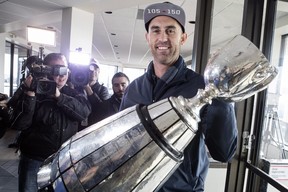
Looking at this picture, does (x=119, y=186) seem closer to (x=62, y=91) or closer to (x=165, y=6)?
(x=165, y=6)

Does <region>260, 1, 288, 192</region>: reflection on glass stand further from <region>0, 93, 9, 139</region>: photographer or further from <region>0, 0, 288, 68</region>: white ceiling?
<region>0, 93, 9, 139</region>: photographer

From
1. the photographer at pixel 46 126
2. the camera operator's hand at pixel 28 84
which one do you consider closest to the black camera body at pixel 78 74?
the photographer at pixel 46 126

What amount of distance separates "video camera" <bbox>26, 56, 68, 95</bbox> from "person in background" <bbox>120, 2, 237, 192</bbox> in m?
0.54

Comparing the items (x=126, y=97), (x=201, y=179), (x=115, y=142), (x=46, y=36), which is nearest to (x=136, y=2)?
(x=46, y=36)

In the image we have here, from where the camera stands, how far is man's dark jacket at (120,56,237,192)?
495 millimetres

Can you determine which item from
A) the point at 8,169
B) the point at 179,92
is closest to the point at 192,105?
the point at 179,92

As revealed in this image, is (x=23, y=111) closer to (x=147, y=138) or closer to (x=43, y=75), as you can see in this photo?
(x=43, y=75)

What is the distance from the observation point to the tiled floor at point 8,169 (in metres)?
2.68

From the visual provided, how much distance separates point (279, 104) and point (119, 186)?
1.50 meters

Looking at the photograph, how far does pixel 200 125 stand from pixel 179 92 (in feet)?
0.69

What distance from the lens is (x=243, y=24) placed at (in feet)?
4.70

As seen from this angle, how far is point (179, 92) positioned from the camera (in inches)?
27.0

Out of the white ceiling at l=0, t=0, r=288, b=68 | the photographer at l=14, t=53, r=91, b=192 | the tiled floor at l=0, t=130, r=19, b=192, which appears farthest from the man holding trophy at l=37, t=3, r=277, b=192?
the tiled floor at l=0, t=130, r=19, b=192

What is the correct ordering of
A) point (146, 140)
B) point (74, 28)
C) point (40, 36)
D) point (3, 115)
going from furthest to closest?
point (74, 28) → point (40, 36) → point (3, 115) → point (146, 140)
